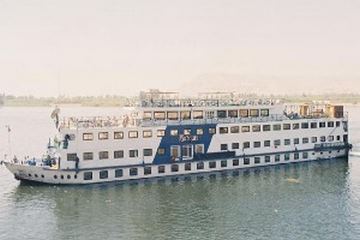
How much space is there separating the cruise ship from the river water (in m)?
1.61

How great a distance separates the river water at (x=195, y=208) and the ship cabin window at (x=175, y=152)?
8.26ft

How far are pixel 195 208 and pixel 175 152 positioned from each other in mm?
11900

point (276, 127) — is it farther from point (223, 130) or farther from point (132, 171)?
point (132, 171)

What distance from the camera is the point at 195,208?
42.6m

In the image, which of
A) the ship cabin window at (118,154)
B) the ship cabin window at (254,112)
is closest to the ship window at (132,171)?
the ship cabin window at (118,154)

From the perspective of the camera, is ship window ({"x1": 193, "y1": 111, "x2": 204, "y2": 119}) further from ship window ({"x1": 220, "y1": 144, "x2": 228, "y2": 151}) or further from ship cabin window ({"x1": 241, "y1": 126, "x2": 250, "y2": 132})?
ship cabin window ({"x1": 241, "y1": 126, "x2": 250, "y2": 132})

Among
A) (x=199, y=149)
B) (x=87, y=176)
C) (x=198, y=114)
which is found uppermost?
(x=198, y=114)

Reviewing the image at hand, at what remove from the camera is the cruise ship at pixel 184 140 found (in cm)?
4938

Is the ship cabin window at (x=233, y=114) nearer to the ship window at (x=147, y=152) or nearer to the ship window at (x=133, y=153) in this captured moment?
the ship window at (x=147, y=152)

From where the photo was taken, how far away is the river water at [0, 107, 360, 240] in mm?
36531

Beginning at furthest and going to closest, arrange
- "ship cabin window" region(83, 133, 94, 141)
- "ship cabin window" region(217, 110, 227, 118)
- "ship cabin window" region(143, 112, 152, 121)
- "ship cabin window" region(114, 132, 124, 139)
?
"ship cabin window" region(217, 110, 227, 118), "ship cabin window" region(143, 112, 152, 121), "ship cabin window" region(114, 132, 124, 139), "ship cabin window" region(83, 133, 94, 141)

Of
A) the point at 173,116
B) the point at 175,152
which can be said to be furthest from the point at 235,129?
the point at 175,152

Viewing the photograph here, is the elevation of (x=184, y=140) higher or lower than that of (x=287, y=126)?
lower

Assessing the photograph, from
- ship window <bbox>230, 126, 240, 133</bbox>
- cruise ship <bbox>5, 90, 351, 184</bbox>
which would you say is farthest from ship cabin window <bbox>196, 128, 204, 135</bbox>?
ship window <bbox>230, 126, 240, 133</bbox>
